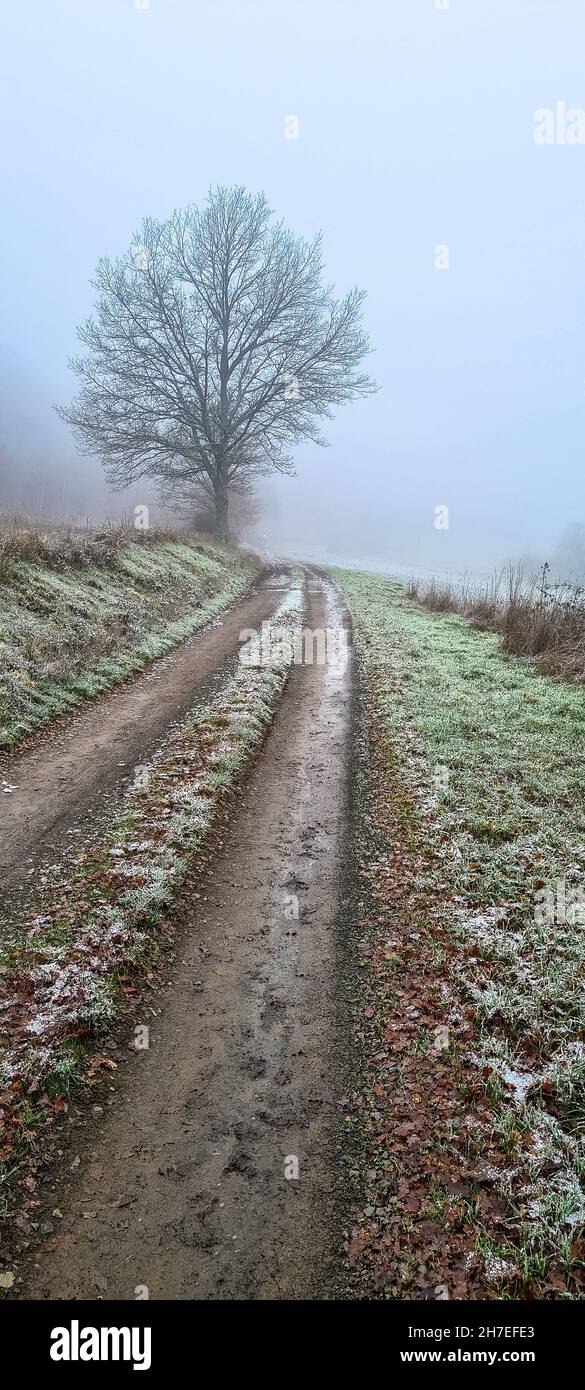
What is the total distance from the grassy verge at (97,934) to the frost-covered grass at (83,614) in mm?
2746

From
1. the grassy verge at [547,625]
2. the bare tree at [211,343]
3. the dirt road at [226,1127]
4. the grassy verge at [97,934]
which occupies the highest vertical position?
the bare tree at [211,343]

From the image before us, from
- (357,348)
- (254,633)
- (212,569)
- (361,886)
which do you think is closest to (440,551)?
(357,348)

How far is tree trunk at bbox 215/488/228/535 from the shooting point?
30409 millimetres

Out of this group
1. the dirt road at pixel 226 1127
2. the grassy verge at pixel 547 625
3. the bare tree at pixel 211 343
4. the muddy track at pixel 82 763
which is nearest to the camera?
the dirt road at pixel 226 1127

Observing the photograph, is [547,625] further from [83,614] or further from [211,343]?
[211,343]

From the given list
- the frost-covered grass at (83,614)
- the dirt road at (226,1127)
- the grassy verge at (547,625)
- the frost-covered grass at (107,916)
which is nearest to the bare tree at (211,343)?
the frost-covered grass at (83,614)

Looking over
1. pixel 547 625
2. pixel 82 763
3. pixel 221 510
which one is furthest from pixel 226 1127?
pixel 221 510

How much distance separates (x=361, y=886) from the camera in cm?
603

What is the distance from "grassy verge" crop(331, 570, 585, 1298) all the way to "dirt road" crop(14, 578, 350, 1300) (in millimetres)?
306

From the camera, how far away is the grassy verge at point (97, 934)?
381cm

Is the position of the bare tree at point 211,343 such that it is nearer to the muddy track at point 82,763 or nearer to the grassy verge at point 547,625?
the grassy verge at point 547,625

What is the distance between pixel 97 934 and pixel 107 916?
0.74ft

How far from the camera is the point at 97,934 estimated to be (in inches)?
193

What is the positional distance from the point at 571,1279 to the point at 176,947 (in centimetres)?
327
